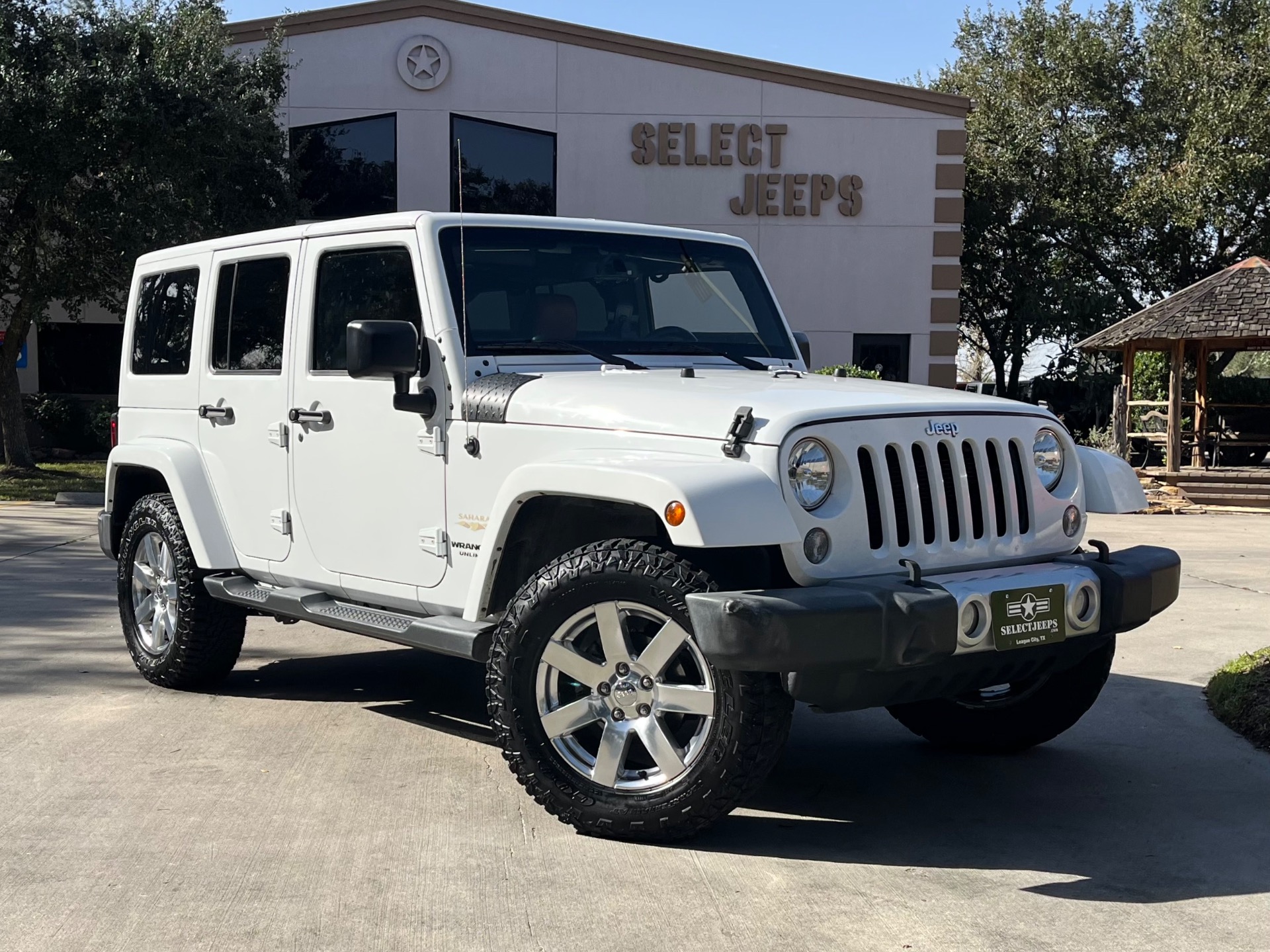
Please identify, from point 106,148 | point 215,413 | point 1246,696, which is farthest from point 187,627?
point 106,148

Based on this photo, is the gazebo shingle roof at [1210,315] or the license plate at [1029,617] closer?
the license plate at [1029,617]

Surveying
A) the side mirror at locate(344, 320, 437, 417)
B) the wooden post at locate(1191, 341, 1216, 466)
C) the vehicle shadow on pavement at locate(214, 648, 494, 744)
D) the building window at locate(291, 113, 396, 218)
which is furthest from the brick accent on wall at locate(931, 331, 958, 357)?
A: the side mirror at locate(344, 320, 437, 417)

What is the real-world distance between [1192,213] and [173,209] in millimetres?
20590

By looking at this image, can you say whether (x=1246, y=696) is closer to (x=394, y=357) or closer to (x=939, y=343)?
(x=394, y=357)

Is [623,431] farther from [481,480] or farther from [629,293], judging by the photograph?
[629,293]

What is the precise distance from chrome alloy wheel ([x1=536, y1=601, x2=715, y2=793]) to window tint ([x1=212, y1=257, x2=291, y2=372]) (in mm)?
2148

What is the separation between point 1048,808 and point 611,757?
1636 millimetres

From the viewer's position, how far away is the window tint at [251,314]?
5.68 metres

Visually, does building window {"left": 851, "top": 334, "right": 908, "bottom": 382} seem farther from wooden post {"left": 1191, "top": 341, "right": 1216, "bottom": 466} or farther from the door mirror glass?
the door mirror glass

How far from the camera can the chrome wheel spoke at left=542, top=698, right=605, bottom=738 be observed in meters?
4.23

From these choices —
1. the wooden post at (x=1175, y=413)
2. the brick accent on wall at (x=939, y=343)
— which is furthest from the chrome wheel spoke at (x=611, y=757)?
the brick accent on wall at (x=939, y=343)

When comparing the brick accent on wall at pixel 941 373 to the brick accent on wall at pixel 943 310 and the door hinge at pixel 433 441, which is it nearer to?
the brick accent on wall at pixel 943 310

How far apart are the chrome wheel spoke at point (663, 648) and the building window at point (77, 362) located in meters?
21.0

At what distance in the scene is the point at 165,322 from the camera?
655 cm
